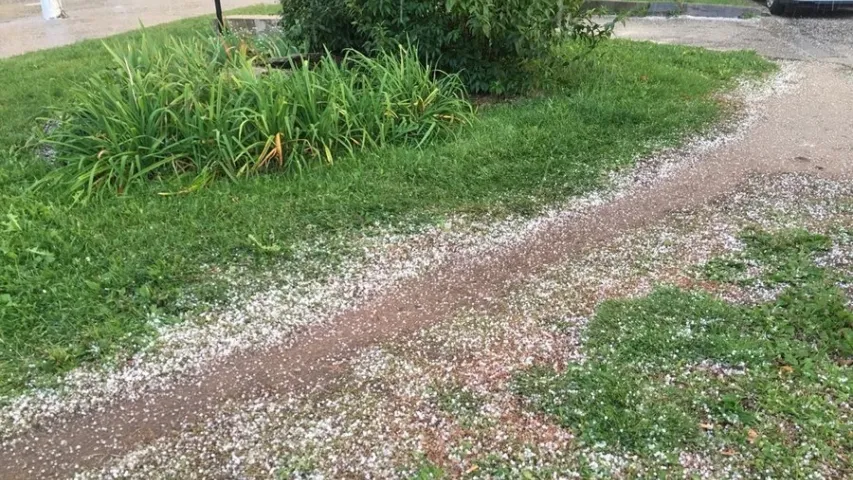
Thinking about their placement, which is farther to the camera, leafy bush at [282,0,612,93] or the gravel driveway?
the gravel driveway

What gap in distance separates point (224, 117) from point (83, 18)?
8659mm

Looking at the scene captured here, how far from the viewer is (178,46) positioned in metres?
5.29

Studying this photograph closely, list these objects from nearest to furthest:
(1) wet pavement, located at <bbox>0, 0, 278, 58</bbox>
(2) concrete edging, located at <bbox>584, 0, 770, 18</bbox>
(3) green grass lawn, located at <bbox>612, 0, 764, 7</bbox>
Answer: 1. (1) wet pavement, located at <bbox>0, 0, 278, 58</bbox>
2. (2) concrete edging, located at <bbox>584, 0, 770, 18</bbox>
3. (3) green grass lawn, located at <bbox>612, 0, 764, 7</bbox>

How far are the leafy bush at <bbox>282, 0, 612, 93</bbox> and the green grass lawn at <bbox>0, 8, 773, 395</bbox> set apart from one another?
0.36 m

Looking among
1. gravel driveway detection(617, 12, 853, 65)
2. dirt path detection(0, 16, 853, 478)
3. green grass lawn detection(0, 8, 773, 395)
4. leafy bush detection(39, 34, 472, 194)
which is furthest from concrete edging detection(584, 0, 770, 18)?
leafy bush detection(39, 34, 472, 194)

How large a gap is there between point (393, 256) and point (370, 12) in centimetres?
280

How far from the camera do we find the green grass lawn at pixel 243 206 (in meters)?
2.96

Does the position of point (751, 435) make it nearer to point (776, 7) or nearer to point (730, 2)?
point (776, 7)

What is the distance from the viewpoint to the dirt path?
7.75 feet

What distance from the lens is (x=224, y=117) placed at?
438cm

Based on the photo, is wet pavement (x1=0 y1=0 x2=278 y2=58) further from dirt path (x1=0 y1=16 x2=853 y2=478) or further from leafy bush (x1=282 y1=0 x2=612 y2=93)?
dirt path (x1=0 y1=16 x2=853 y2=478)

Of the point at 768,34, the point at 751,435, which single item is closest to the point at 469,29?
the point at 751,435

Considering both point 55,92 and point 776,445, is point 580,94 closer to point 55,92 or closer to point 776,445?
point 776,445

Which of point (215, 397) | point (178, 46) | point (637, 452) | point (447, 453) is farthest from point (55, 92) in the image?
point (637, 452)
